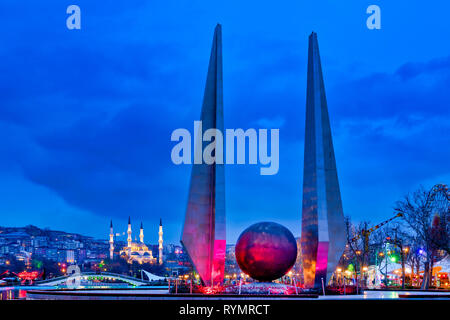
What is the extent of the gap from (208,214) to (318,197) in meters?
7.19

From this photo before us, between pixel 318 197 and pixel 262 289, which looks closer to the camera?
pixel 262 289

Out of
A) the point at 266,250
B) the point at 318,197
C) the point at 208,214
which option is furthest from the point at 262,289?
the point at 318,197

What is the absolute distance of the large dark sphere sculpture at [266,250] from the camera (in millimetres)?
26906

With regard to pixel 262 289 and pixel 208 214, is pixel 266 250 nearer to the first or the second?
pixel 262 289

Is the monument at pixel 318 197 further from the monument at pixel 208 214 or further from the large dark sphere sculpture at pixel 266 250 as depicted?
the monument at pixel 208 214

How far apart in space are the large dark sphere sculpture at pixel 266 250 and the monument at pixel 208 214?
3.79 metres

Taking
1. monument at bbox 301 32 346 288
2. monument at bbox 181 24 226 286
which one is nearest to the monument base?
monument at bbox 181 24 226 286

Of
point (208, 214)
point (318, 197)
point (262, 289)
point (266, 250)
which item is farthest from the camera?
point (208, 214)

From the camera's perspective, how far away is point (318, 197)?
32.4m

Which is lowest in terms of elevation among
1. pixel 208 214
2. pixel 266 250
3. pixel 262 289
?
pixel 262 289

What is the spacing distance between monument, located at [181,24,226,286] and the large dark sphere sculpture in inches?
149

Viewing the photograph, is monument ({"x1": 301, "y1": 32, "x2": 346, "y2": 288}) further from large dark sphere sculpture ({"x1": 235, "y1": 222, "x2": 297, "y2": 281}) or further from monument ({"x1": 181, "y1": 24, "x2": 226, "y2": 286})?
monument ({"x1": 181, "y1": 24, "x2": 226, "y2": 286})
